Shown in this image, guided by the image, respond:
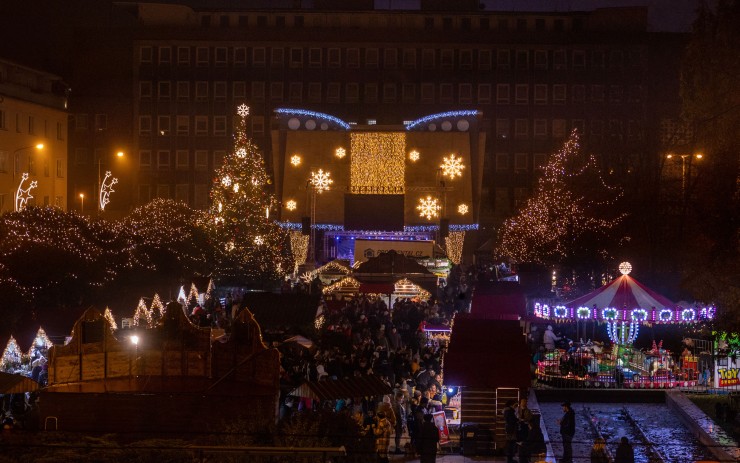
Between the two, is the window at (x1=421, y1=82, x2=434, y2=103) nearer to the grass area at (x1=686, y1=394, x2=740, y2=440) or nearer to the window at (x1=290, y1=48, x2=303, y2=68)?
the window at (x1=290, y1=48, x2=303, y2=68)

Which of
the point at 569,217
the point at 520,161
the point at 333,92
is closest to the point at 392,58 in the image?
the point at 333,92

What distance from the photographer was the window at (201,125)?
260ft

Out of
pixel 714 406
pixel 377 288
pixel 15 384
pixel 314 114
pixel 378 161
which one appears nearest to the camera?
pixel 15 384

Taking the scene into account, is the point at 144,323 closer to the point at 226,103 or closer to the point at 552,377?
the point at 552,377

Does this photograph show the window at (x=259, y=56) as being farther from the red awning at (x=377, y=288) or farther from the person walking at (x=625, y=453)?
the person walking at (x=625, y=453)

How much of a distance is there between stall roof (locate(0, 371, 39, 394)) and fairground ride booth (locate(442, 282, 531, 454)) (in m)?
8.28

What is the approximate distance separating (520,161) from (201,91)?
2339 cm

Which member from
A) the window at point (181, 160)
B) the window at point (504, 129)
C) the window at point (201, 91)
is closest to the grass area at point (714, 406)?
the window at point (504, 129)

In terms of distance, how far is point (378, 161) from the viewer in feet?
199

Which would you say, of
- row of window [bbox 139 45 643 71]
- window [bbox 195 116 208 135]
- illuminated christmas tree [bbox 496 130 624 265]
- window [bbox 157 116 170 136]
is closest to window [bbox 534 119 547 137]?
row of window [bbox 139 45 643 71]

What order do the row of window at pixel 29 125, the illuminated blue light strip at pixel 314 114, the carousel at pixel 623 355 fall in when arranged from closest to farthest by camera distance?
1. the carousel at pixel 623 355
2. the row of window at pixel 29 125
3. the illuminated blue light strip at pixel 314 114

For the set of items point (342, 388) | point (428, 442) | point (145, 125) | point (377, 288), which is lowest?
point (428, 442)

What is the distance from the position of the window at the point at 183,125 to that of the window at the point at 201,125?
2.09 ft

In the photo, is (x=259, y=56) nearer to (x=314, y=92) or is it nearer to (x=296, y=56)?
(x=296, y=56)
